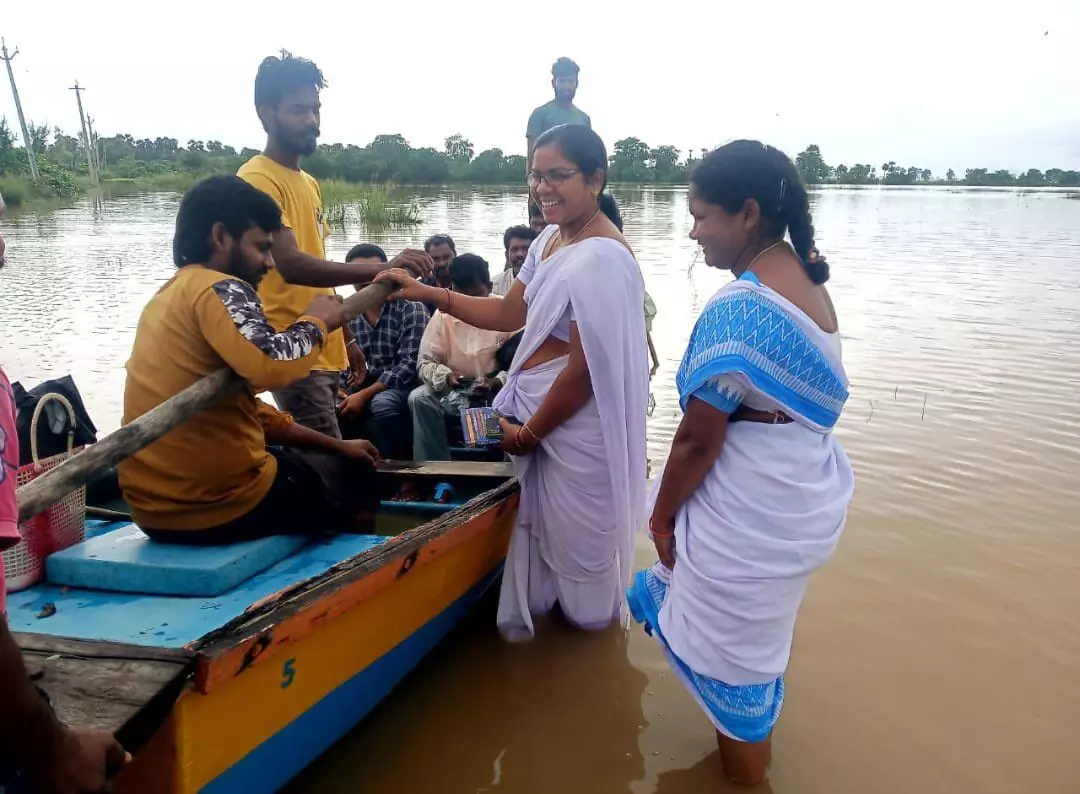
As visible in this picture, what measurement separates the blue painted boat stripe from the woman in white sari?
47 centimetres

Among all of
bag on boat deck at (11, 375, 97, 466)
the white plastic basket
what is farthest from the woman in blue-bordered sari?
bag on boat deck at (11, 375, 97, 466)

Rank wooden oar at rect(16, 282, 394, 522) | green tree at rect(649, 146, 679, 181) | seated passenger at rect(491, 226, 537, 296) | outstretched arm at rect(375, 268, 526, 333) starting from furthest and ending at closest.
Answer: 1. green tree at rect(649, 146, 679, 181)
2. seated passenger at rect(491, 226, 537, 296)
3. outstretched arm at rect(375, 268, 526, 333)
4. wooden oar at rect(16, 282, 394, 522)

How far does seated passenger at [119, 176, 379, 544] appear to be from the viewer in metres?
2.38

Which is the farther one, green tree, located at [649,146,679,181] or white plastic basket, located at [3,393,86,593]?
green tree, located at [649,146,679,181]

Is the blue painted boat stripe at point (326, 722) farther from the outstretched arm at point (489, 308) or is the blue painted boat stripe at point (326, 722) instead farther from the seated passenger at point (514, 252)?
the seated passenger at point (514, 252)

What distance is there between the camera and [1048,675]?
11.0 feet

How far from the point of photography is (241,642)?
1887 millimetres

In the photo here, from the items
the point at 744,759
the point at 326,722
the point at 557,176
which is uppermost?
the point at 557,176

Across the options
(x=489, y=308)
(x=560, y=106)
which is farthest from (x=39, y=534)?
(x=560, y=106)

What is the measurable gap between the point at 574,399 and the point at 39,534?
1.83 metres

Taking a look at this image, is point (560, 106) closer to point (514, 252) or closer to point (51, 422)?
point (514, 252)

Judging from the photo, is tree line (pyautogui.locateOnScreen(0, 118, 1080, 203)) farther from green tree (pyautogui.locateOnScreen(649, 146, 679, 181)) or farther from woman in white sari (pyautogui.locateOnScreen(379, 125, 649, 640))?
woman in white sari (pyautogui.locateOnScreen(379, 125, 649, 640))

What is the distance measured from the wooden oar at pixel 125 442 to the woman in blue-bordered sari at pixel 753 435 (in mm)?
1338

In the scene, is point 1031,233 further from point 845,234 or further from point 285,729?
point 285,729
